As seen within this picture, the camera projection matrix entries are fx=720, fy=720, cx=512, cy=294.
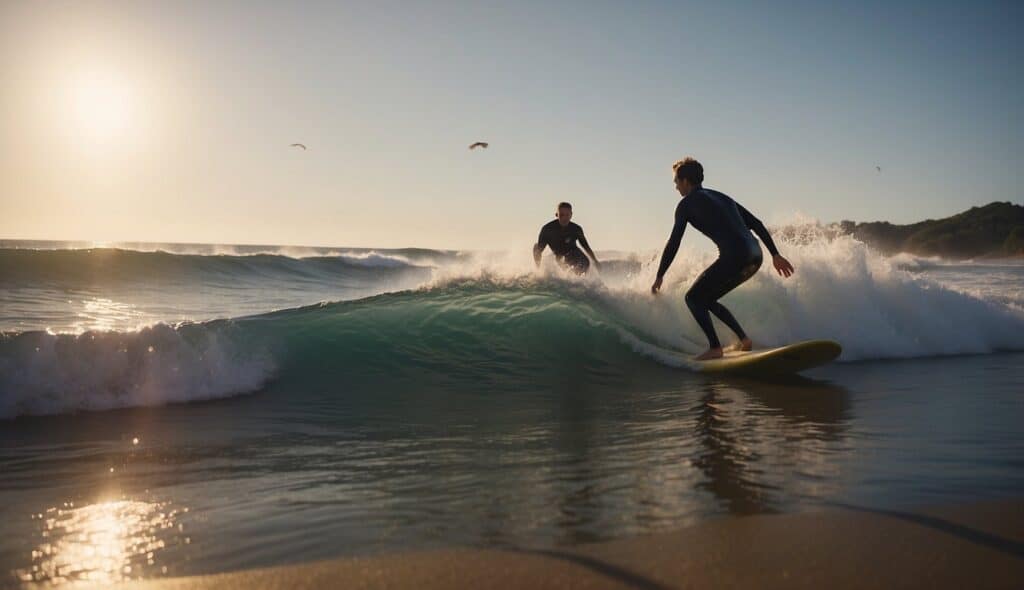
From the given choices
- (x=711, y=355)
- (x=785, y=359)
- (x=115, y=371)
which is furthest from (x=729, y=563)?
(x=115, y=371)

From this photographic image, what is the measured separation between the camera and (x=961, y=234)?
2785 inches

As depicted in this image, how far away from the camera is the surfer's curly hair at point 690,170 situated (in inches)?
309

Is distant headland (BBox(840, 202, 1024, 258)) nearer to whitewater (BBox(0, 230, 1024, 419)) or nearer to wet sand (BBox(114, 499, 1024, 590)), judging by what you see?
whitewater (BBox(0, 230, 1024, 419))

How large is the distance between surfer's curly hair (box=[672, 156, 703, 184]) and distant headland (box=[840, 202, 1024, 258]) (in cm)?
6512

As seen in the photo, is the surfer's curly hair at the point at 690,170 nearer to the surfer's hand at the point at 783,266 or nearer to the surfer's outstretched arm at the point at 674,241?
the surfer's outstretched arm at the point at 674,241

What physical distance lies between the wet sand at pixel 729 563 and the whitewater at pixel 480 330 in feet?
15.7

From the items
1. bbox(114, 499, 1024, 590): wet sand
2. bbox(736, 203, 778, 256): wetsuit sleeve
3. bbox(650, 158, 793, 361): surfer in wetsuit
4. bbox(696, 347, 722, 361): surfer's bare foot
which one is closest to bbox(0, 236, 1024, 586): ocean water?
bbox(114, 499, 1024, 590): wet sand

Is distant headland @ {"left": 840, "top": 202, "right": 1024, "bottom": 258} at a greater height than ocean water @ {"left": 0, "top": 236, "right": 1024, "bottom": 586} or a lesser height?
greater

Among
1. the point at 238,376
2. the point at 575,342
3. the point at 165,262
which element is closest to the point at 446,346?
the point at 575,342

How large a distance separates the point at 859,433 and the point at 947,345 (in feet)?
23.4

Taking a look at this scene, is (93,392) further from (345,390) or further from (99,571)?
(99,571)

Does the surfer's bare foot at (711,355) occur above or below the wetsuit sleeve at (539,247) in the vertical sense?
below

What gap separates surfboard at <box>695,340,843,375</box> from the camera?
7.30 m

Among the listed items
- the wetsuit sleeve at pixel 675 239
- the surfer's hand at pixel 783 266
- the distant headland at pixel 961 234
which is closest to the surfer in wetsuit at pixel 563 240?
the wetsuit sleeve at pixel 675 239
